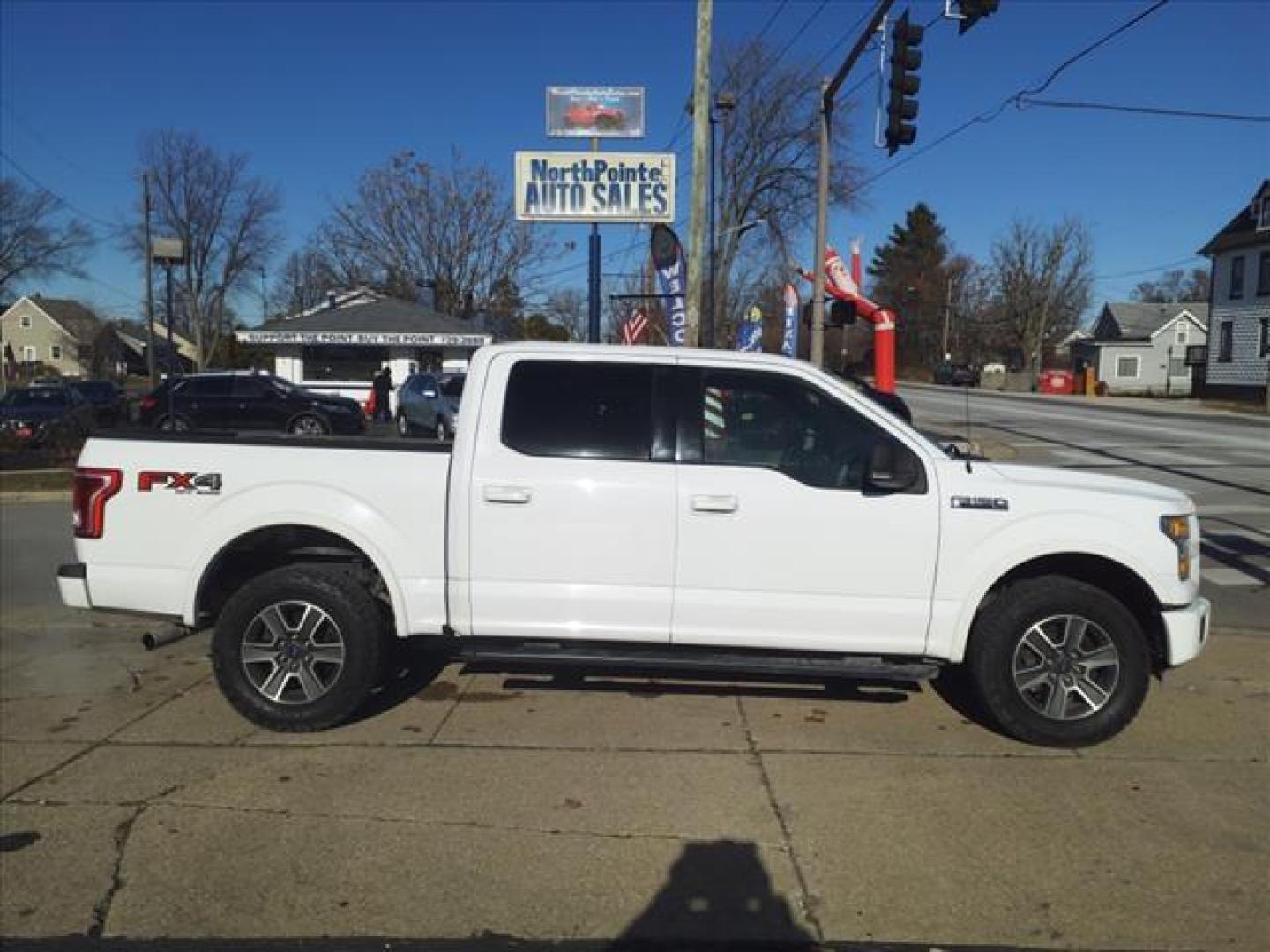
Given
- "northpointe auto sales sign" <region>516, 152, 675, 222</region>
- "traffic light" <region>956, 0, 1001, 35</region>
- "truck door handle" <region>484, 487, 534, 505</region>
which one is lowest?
"truck door handle" <region>484, 487, 534, 505</region>

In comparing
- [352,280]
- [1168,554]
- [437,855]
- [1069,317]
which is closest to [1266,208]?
[1069,317]

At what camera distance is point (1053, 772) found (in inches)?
174

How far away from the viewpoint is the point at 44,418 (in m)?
19.0

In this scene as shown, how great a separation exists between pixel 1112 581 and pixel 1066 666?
592mm

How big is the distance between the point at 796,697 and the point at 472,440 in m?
2.27

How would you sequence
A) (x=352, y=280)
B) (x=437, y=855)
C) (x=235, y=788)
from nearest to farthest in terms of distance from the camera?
(x=437, y=855)
(x=235, y=788)
(x=352, y=280)

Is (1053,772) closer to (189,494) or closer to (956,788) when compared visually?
(956,788)

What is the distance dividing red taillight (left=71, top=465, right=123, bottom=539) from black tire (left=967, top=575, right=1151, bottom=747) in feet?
14.0

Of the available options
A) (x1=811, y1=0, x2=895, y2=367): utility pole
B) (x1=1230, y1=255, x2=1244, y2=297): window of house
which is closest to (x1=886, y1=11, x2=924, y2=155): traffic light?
(x1=811, y1=0, x2=895, y2=367): utility pole

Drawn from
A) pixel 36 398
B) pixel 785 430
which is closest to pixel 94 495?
pixel 785 430

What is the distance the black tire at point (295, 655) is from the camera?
4758 mm

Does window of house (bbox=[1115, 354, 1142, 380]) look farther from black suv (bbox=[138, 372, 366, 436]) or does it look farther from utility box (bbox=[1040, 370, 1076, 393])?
black suv (bbox=[138, 372, 366, 436])

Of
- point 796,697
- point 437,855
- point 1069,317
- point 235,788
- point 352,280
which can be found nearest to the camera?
point 437,855

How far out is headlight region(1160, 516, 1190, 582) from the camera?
15.1 feet
